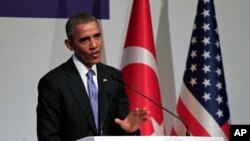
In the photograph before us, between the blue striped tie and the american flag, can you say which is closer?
the blue striped tie

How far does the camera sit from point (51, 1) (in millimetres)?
3900

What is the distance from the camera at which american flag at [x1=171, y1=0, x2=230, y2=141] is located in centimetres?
356

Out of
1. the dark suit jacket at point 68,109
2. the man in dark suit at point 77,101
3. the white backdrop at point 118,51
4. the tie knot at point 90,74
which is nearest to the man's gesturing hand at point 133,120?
the man in dark suit at point 77,101

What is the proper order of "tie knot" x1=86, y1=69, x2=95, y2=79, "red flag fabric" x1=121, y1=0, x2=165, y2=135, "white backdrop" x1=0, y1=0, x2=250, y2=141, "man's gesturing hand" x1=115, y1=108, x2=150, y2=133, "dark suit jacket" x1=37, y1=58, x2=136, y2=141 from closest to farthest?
1. "man's gesturing hand" x1=115, y1=108, x2=150, y2=133
2. "dark suit jacket" x1=37, y1=58, x2=136, y2=141
3. "tie knot" x1=86, y1=69, x2=95, y2=79
4. "red flag fabric" x1=121, y1=0, x2=165, y2=135
5. "white backdrop" x1=0, y1=0, x2=250, y2=141

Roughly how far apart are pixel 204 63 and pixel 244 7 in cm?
90

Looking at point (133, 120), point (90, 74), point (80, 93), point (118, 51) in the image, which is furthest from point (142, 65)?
point (133, 120)

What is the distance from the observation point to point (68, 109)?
2414 millimetres

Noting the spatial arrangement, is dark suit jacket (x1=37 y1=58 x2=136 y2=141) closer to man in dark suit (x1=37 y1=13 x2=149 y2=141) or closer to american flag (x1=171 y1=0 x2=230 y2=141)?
man in dark suit (x1=37 y1=13 x2=149 y2=141)

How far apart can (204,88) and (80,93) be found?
4.57 feet

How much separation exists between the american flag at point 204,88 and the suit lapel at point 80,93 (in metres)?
1.31

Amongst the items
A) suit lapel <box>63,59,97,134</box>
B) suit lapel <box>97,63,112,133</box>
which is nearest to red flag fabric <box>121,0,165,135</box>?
suit lapel <box>97,63,112,133</box>

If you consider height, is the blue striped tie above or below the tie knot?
below

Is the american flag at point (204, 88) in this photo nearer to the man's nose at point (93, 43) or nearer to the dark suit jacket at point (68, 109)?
the dark suit jacket at point (68, 109)

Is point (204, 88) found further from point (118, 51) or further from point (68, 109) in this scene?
point (68, 109)
